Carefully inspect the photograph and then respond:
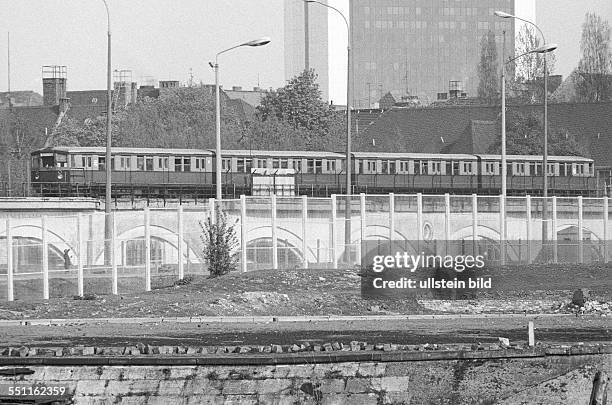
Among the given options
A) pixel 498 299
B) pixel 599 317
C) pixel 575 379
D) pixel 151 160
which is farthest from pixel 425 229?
pixel 151 160

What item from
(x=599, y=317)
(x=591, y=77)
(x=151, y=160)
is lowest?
(x=599, y=317)

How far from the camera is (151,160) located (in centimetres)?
7050

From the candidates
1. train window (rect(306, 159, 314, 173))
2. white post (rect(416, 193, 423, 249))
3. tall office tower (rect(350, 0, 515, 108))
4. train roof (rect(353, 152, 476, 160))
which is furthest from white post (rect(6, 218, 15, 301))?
tall office tower (rect(350, 0, 515, 108))

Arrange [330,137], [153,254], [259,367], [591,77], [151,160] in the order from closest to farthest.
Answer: [259,367]
[153,254]
[151,160]
[330,137]
[591,77]

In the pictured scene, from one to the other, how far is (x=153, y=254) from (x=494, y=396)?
72.8 ft

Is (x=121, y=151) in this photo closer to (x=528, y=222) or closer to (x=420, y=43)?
(x=528, y=222)

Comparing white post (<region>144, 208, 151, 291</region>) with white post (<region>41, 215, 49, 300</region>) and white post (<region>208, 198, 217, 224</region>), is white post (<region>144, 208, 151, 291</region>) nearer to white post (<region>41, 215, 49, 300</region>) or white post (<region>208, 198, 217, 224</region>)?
white post (<region>208, 198, 217, 224</region>)

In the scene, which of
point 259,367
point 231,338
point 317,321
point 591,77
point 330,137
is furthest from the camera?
point 591,77

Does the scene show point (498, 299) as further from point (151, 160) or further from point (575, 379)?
point (151, 160)

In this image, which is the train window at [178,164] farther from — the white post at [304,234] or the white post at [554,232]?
the white post at [304,234]

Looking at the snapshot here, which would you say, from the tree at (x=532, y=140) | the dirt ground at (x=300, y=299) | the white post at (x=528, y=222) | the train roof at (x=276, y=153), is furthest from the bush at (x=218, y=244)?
the tree at (x=532, y=140)

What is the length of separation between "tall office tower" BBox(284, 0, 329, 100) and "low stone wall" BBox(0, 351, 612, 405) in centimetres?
13655

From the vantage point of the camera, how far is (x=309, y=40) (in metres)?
158

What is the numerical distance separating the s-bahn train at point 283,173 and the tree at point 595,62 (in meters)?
36.3
